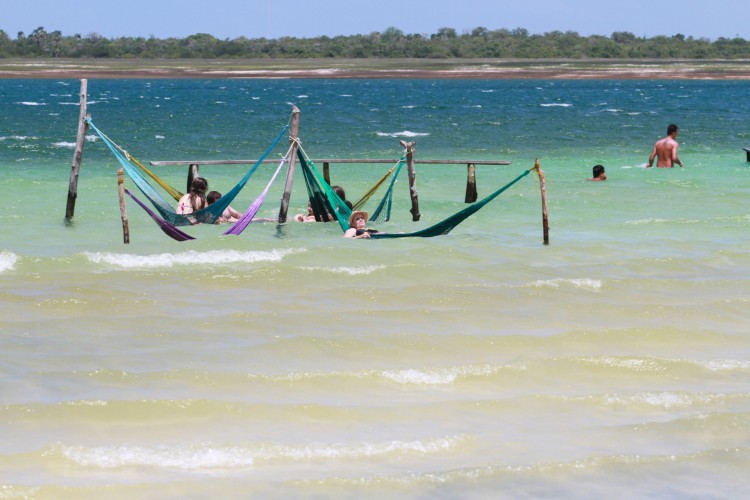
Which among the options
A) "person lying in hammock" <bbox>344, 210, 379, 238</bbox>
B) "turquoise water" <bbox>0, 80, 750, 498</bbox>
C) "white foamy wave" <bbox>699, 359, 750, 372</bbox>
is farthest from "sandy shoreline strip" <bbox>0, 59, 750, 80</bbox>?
"white foamy wave" <bbox>699, 359, 750, 372</bbox>

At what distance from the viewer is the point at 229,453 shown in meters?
6.34

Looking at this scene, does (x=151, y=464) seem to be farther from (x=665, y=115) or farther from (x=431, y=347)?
(x=665, y=115)

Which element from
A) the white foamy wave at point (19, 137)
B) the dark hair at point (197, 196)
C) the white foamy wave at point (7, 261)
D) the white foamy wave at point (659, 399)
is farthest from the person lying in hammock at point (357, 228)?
the white foamy wave at point (19, 137)

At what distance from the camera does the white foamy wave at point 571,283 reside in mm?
10799

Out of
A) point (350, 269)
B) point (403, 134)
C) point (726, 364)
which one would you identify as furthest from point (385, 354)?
point (403, 134)

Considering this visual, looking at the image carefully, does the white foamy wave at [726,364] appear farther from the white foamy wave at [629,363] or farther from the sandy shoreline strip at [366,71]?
the sandy shoreline strip at [366,71]

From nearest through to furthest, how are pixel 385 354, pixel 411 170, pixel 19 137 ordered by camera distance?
pixel 385 354 < pixel 411 170 < pixel 19 137

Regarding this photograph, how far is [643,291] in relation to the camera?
10.7 m

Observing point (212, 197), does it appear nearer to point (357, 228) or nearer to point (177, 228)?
point (177, 228)

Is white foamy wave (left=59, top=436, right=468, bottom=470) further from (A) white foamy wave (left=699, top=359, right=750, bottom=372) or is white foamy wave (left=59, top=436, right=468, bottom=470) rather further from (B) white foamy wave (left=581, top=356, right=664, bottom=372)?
(A) white foamy wave (left=699, top=359, right=750, bottom=372)

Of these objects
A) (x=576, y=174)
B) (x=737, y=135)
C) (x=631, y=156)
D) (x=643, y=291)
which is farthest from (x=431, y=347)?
(x=737, y=135)

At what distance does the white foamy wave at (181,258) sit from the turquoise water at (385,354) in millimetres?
42

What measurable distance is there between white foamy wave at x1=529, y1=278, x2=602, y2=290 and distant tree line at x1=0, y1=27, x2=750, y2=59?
439 ft

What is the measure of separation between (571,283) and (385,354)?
307cm
